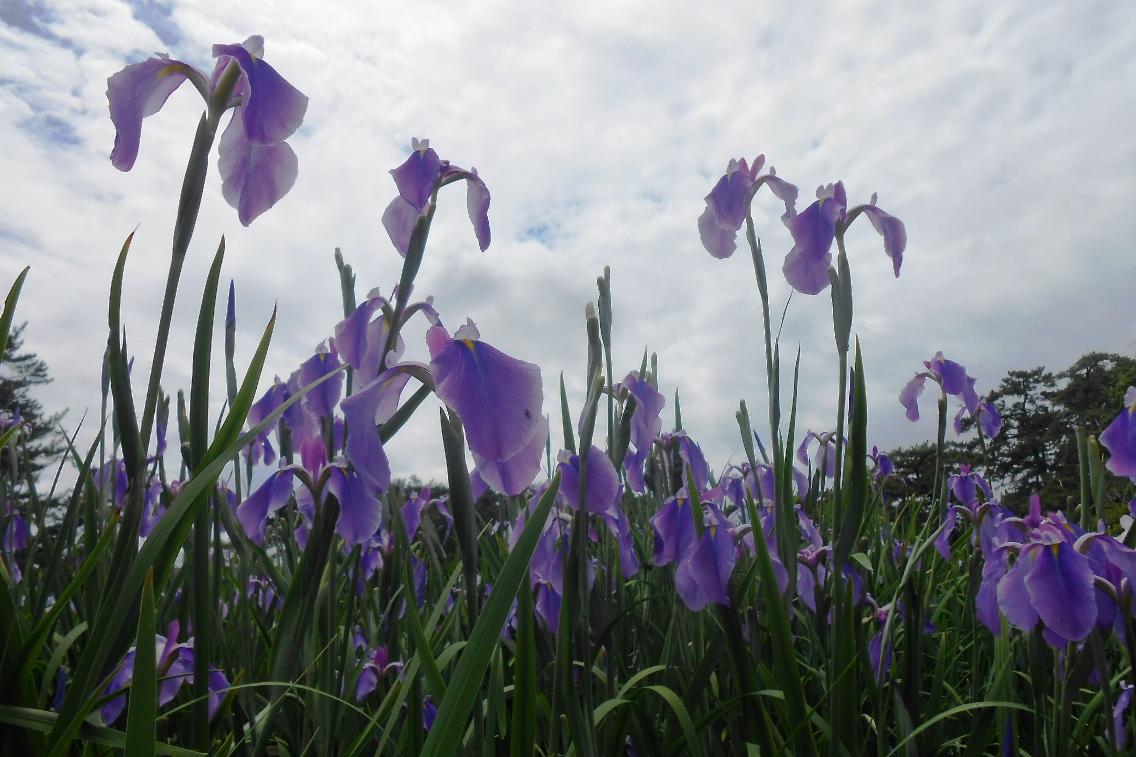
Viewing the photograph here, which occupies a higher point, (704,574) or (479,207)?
(479,207)

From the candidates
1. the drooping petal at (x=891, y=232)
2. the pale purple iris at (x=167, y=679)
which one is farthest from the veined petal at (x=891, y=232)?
the pale purple iris at (x=167, y=679)

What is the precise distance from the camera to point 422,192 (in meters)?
1.91

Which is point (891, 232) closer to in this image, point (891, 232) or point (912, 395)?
point (891, 232)

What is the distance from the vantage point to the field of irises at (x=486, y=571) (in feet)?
3.90

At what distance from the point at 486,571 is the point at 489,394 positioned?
8.95 feet

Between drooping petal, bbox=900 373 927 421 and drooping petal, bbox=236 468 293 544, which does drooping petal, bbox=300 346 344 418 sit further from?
drooping petal, bbox=900 373 927 421

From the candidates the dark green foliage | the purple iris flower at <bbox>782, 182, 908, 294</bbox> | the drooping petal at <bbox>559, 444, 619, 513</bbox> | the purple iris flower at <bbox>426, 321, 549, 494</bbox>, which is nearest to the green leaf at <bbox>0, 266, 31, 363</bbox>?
the purple iris flower at <bbox>426, 321, 549, 494</bbox>

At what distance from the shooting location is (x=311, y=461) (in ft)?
6.33

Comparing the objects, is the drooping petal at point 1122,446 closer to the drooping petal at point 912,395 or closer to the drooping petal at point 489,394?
the drooping petal at point 912,395

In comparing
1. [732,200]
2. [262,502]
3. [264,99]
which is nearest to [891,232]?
[732,200]

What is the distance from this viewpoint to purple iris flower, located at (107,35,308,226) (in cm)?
136

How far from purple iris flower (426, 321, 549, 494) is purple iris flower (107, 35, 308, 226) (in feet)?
1.77

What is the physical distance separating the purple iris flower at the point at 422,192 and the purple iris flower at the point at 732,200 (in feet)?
3.15

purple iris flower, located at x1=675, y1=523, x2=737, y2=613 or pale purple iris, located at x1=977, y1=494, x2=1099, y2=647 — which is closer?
pale purple iris, located at x1=977, y1=494, x2=1099, y2=647
